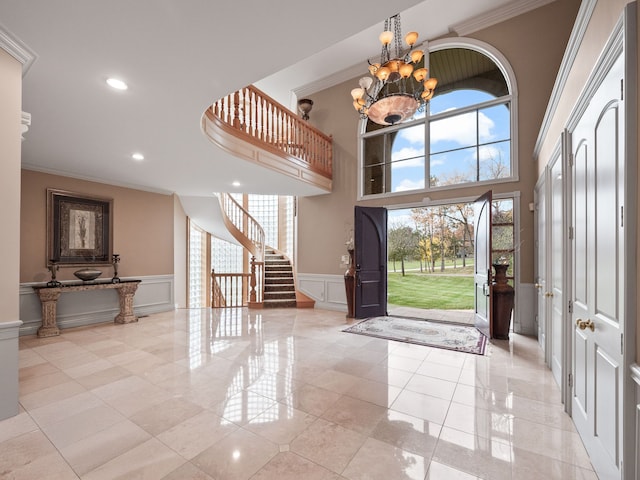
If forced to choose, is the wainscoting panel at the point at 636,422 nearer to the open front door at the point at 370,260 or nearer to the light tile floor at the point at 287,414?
the light tile floor at the point at 287,414

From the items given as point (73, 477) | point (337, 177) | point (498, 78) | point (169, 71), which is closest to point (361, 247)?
point (337, 177)

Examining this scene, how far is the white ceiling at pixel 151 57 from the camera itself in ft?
5.84

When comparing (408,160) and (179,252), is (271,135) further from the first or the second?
(179,252)

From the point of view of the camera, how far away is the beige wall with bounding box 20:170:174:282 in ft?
16.0

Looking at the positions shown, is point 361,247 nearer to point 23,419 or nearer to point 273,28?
point 273,28

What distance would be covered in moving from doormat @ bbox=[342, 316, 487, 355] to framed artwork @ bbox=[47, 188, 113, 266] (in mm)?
5011

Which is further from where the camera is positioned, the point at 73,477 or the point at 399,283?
the point at 399,283

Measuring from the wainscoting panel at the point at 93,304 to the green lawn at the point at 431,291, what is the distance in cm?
630

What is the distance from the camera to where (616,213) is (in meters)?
1.50

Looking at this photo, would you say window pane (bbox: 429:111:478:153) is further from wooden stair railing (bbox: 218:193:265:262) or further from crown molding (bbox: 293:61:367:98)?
wooden stair railing (bbox: 218:193:265:262)

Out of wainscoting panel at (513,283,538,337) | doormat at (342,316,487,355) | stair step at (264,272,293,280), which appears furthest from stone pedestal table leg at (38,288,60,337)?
wainscoting panel at (513,283,538,337)

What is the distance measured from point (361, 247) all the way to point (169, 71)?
4.46m

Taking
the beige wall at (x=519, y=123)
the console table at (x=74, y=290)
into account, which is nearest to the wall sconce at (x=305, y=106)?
the beige wall at (x=519, y=123)

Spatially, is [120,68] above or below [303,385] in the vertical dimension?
above
